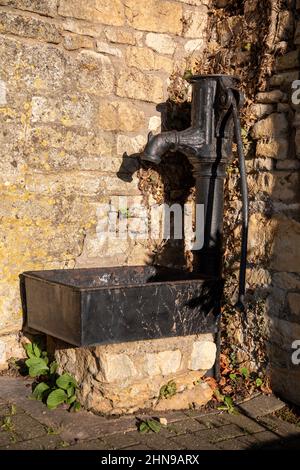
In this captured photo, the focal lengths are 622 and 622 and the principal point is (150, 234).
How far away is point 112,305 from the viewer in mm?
3129

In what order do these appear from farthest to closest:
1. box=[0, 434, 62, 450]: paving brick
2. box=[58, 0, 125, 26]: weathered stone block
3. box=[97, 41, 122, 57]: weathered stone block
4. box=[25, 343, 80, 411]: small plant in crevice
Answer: box=[97, 41, 122, 57]: weathered stone block
box=[58, 0, 125, 26]: weathered stone block
box=[25, 343, 80, 411]: small plant in crevice
box=[0, 434, 62, 450]: paving brick

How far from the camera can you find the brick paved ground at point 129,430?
2.90 m

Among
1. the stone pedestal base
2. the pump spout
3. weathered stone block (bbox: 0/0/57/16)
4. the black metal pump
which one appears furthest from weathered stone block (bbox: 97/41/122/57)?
the stone pedestal base

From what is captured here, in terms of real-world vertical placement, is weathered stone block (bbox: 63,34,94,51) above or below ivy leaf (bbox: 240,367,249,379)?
above

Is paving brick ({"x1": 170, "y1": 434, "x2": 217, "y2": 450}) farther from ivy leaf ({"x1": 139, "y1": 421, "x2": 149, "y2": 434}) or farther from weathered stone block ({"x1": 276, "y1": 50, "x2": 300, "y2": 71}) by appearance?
weathered stone block ({"x1": 276, "y1": 50, "x2": 300, "y2": 71})

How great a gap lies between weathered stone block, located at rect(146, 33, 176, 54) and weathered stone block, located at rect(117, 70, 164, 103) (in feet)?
0.62

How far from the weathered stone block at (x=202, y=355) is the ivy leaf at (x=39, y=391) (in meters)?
0.81

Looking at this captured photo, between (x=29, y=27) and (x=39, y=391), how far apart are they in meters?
2.05

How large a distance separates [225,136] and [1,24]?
142 cm

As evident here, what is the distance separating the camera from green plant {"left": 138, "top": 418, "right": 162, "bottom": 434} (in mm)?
3059

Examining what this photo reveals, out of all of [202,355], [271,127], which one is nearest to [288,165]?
[271,127]
